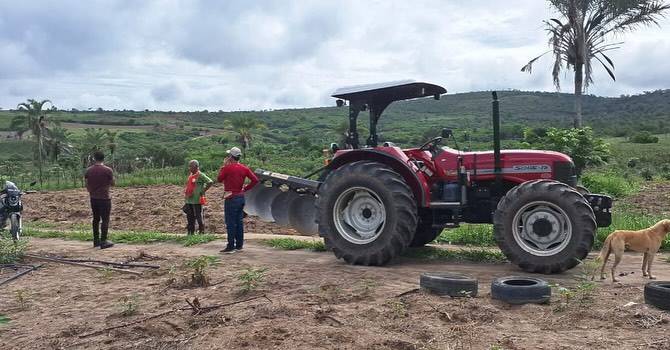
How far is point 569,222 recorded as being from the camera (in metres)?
7.20

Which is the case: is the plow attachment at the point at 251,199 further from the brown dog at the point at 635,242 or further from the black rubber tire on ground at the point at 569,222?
the brown dog at the point at 635,242

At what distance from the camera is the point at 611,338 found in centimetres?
494

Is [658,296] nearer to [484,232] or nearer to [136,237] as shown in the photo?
[484,232]

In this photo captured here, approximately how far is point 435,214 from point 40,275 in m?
5.46

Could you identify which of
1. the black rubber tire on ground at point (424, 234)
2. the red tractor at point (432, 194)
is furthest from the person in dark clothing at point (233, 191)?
the black rubber tire on ground at point (424, 234)

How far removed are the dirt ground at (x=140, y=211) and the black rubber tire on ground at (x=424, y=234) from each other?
423 centimetres

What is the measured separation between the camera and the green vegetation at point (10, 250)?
9.38 meters

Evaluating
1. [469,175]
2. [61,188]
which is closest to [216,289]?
[469,175]

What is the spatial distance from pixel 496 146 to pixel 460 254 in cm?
177

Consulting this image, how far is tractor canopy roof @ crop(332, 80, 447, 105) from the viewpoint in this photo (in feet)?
27.6

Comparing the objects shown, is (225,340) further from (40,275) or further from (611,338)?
(40,275)

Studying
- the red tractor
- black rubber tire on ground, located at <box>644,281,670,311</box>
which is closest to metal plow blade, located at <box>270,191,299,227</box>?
the red tractor

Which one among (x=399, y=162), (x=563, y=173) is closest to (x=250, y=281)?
(x=399, y=162)

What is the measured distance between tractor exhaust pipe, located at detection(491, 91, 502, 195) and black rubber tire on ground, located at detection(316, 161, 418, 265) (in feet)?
3.84
